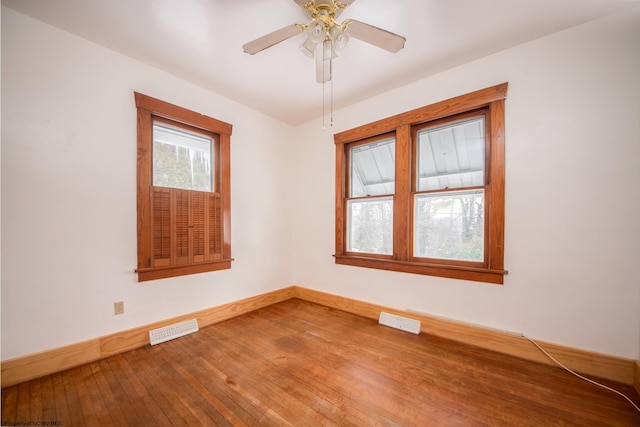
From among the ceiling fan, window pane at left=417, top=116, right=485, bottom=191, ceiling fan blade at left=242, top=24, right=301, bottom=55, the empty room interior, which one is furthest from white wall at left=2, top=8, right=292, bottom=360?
window pane at left=417, top=116, right=485, bottom=191

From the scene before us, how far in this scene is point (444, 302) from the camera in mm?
2418

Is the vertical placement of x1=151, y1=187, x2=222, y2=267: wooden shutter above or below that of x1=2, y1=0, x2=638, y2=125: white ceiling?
below

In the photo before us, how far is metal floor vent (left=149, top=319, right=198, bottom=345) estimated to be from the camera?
2279mm

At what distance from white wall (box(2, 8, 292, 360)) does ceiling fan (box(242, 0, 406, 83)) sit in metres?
1.48

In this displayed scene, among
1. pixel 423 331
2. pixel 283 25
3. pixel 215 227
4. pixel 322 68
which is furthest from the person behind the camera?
pixel 215 227

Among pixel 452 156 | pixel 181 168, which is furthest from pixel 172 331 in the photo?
pixel 452 156

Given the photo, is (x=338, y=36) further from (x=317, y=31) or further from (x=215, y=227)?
(x=215, y=227)

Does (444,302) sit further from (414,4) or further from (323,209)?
(414,4)

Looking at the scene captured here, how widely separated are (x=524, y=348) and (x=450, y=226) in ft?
3.86

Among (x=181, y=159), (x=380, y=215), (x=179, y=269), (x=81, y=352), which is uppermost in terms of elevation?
Result: (x=181, y=159)

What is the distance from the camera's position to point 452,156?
249 centimetres

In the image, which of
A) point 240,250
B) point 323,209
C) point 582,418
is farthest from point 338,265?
point 582,418

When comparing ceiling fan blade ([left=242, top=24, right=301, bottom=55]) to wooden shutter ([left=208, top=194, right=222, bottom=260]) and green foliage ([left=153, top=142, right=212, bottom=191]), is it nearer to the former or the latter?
green foliage ([left=153, top=142, right=212, bottom=191])

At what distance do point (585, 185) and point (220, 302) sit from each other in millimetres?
3653
